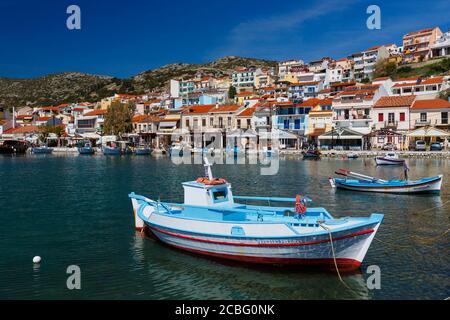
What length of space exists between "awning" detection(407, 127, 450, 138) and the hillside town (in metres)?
0.13

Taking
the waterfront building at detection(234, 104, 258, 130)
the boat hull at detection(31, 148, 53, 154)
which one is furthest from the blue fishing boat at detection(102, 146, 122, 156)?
the waterfront building at detection(234, 104, 258, 130)

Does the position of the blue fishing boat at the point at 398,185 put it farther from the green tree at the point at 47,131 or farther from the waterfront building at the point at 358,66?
the green tree at the point at 47,131

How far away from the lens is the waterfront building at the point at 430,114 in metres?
66.7

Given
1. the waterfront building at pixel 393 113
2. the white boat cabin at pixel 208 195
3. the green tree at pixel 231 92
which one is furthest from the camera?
the green tree at pixel 231 92

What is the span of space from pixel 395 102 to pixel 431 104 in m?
5.56

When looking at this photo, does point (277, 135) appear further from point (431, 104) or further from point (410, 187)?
point (410, 187)

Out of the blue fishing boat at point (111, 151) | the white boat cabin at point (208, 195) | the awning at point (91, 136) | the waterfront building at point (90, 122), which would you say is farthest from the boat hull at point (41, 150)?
the white boat cabin at point (208, 195)

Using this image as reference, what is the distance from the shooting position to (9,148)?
97.1 m

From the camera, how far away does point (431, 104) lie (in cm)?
6800

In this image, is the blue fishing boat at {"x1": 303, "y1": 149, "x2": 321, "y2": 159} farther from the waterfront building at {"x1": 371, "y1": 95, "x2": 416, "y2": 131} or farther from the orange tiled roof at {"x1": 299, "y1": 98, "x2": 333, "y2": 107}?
the orange tiled roof at {"x1": 299, "y1": 98, "x2": 333, "y2": 107}

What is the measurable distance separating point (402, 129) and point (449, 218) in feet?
168

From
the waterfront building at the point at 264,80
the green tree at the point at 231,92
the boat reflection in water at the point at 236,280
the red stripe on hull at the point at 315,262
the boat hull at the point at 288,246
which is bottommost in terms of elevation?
the boat reflection in water at the point at 236,280

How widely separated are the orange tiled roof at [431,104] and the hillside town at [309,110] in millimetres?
146

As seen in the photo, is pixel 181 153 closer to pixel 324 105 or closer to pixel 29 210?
pixel 324 105
